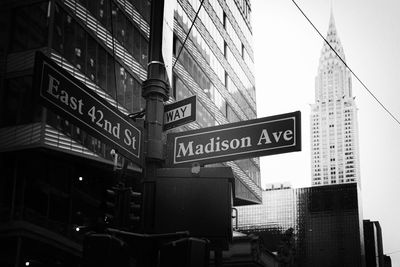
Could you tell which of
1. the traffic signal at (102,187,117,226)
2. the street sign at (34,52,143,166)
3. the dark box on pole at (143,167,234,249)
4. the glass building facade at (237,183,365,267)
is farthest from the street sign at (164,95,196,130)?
the glass building facade at (237,183,365,267)

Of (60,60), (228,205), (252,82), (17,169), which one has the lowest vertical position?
(228,205)

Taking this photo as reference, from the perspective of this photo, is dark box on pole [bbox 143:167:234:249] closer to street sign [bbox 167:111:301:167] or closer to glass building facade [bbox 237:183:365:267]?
street sign [bbox 167:111:301:167]

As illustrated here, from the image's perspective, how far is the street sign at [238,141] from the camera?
286 inches

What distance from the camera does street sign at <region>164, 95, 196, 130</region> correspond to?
7789mm

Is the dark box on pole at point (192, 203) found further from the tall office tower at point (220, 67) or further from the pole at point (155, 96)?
the tall office tower at point (220, 67)

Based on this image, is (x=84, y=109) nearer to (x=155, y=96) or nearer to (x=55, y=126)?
(x=155, y=96)

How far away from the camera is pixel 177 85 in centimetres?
4416

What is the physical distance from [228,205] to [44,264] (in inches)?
1029

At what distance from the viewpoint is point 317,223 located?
12650 centimetres

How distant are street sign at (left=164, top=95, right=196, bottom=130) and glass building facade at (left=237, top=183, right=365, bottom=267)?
108839mm

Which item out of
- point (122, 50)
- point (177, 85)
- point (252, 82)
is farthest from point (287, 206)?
point (122, 50)

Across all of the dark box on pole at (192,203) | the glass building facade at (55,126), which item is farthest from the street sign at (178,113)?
the glass building facade at (55,126)

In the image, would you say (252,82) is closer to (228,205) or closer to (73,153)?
(73,153)

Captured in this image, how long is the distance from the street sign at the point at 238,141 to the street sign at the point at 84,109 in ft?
1.98
